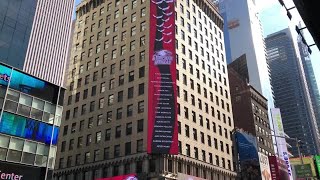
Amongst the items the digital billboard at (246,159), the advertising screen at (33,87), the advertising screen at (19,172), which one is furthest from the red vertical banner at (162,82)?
the digital billboard at (246,159)

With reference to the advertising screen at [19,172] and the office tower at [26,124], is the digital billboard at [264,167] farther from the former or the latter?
the advertising screen at [19,172]

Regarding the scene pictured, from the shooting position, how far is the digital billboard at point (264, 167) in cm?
7150

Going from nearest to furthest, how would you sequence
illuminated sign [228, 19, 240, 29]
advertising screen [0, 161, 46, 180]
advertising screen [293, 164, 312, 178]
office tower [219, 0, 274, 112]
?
advertising screen [0, 161, 46, 180] < advertising screen [293, 164, 312, 178] < office tower [219, 0, 274, 112] < illuminated sign [228, 19, 240, 29]

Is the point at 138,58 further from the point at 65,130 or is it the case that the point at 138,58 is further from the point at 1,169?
the point at 1,169

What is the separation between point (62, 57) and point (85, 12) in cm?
5772

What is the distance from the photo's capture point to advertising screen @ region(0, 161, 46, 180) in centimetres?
3522

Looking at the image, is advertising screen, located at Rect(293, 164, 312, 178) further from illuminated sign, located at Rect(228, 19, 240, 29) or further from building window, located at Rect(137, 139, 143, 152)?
illuminated sign, located at Rect(228, 19, 240, 29)

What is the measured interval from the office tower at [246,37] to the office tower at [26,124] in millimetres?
124062

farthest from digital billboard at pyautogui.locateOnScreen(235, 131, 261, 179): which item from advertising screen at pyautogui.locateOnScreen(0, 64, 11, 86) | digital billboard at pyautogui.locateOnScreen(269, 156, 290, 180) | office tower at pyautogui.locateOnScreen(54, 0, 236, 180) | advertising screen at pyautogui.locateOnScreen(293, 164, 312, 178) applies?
advertising screen at pyautogui.locateOnScreen(0, 64, 11, 86)

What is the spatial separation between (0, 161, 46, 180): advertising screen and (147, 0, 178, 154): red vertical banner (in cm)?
1593

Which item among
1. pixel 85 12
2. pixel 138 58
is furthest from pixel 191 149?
pixel 85 12

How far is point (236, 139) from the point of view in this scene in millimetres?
71812

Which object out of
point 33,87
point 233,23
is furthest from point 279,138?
point 33,87

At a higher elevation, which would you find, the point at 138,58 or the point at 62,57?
the point at 62,57
